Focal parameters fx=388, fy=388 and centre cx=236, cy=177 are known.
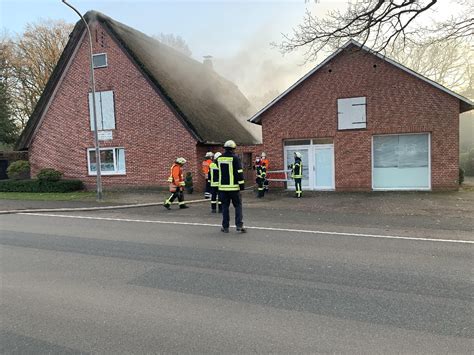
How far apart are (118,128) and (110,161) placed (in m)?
1.69

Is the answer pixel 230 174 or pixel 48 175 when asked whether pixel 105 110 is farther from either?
pixel 230 174

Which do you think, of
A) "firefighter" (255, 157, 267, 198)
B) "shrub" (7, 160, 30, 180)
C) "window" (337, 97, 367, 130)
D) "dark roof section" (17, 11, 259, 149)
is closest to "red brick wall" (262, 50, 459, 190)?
"window" (337, 97, 367, 130)

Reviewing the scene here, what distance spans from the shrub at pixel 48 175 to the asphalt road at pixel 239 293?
11.4 metres

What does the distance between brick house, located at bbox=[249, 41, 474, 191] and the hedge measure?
9.38 m

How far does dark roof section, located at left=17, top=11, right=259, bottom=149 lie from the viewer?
1764cm

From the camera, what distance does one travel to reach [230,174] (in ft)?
26.3

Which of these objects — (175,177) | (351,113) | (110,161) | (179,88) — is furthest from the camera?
(179,88)

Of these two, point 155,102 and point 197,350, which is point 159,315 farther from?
point 155,102

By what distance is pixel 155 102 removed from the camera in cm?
1764

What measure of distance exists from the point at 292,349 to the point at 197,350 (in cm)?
79

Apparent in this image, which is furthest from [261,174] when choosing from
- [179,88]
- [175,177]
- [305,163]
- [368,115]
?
[179,88]

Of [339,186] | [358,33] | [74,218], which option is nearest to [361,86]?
[358,33]

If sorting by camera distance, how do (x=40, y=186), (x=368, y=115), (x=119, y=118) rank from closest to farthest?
(x=368, y=115) → (x=119, y=118) → (x=40, y=186)

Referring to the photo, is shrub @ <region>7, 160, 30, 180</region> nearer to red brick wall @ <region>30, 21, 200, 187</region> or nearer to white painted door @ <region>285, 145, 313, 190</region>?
red brick wall @ <region>30, 21, 200, 187</region>
